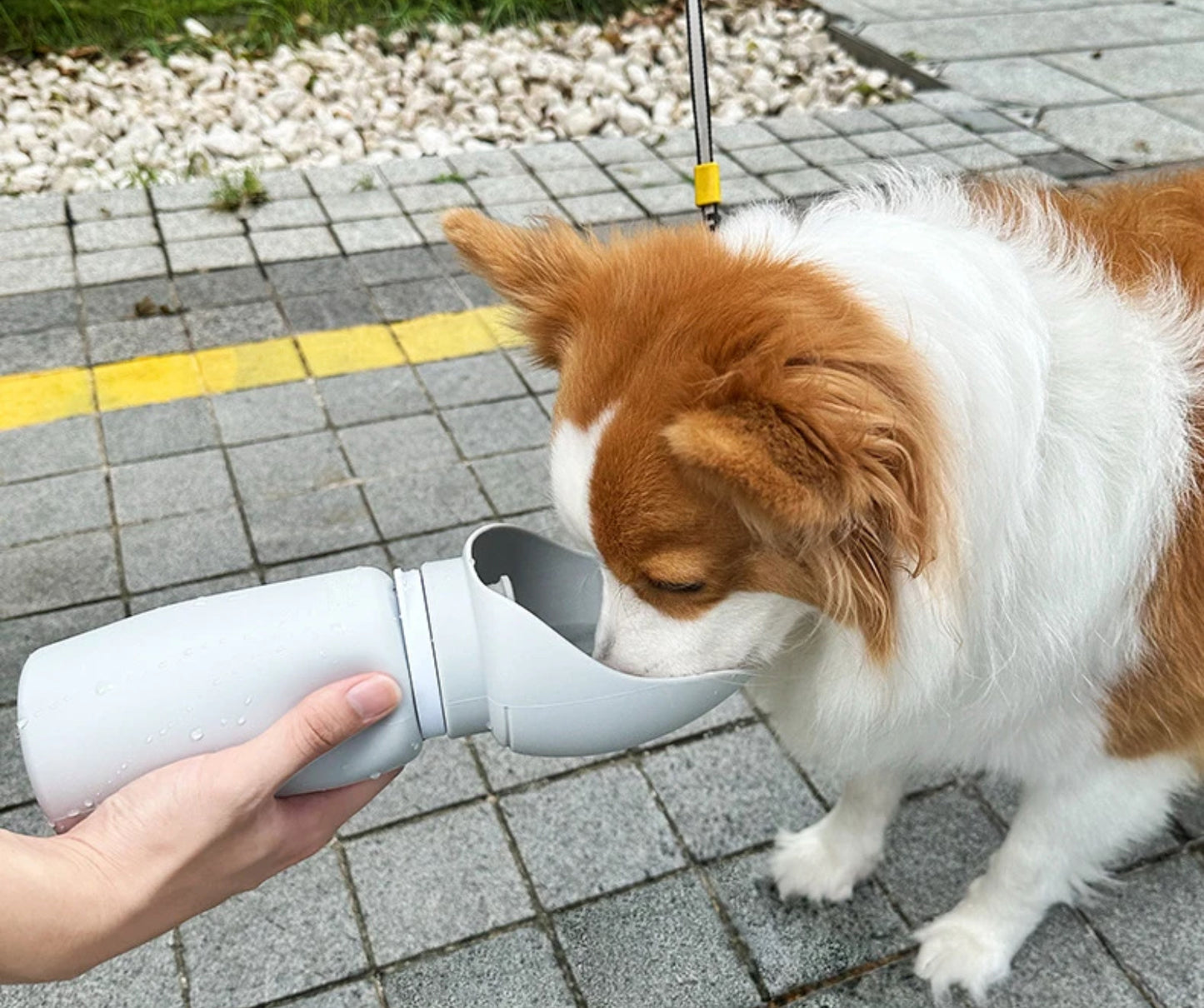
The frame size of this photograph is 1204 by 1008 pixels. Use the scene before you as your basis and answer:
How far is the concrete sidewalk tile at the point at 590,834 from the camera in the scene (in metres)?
2.26

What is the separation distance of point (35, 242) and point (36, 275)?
0.29 meters

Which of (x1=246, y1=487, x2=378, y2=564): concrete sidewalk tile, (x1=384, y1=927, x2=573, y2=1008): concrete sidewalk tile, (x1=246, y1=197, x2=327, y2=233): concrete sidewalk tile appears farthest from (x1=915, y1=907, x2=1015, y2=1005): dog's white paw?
(x1=246, y1=197, x2=327, y2=233): concrete sidewalk tile

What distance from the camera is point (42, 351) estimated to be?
376cm

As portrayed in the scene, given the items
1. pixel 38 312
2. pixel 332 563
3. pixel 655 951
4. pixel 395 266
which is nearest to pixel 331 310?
pixel 395 266

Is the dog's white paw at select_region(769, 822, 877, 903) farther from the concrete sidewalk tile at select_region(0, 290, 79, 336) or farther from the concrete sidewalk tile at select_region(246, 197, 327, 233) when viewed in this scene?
the concrete sidewalk tile at select_region(246, 197, 327, 233)

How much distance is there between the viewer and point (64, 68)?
5.96 metres

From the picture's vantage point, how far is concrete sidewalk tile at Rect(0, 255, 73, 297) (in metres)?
4.04

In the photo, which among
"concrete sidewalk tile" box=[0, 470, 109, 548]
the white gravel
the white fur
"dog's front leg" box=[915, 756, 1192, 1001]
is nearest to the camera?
the white fur

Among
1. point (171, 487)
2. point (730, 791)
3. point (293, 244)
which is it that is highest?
point (293, 244)

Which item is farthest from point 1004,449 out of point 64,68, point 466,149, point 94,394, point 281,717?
point 64,68

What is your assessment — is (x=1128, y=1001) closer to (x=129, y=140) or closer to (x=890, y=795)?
(x=890, y=795)

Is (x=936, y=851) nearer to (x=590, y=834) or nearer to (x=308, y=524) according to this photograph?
(x=590, y=834)

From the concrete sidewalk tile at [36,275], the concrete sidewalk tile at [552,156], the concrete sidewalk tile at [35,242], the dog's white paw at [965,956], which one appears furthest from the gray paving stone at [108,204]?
the dog's white paw at [965,956]

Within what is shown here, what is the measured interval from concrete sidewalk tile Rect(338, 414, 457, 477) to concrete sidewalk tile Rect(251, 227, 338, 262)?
121cm
